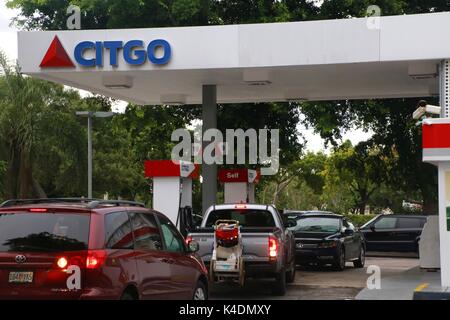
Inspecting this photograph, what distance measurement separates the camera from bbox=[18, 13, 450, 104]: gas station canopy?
15891 mm

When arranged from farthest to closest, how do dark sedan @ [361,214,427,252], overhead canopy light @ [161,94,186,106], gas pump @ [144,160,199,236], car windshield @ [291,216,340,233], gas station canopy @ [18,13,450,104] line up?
1. dark sedan @ [361,214,427,252]
2. overhead canopy light @ [161,94,186,106]
3. car windshield @ [291,216,340,233]
4. gas pump @ [144,160,199,236]
5. gas station canopy @ [18,13,450,104]

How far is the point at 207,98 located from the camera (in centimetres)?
1991

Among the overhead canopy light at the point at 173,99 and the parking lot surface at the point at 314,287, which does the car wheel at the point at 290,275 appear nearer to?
the parking lot surface at the point at 314,287

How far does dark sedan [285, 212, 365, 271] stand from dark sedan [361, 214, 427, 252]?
4948mm

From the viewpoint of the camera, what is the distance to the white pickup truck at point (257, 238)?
1394 cm

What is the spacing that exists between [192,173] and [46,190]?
23993 millimetres

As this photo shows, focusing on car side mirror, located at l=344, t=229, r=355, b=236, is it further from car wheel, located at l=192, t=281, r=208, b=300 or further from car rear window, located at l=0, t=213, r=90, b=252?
car rear window, located at l=0, t=213, r=90, b=252

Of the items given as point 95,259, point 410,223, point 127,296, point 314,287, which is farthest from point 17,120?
point 95,259

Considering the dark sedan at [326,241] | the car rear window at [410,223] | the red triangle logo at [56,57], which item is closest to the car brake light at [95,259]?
the red triangle logo at [56,57]

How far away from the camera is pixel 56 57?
17422 millimetres

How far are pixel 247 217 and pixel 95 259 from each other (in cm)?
779

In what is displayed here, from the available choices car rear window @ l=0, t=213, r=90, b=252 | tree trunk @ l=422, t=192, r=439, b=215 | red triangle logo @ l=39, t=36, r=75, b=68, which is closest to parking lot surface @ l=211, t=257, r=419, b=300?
red triangle logo @ l=39, t=36, r=75, b=68
